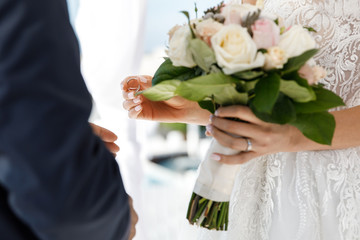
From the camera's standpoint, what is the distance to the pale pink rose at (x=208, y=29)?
0.92 meters

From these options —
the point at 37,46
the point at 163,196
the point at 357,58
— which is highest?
the point at 37,46

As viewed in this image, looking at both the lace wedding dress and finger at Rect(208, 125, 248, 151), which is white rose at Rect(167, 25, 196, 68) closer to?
finger at Rect(208, 125, 248, 151)

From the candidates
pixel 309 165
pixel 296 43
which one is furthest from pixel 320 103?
pixel 309 165

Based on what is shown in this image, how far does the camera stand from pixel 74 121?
2.02ft

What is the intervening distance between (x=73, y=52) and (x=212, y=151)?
0.57m

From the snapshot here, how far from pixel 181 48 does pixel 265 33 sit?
193mm

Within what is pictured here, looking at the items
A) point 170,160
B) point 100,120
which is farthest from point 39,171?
point 170,160

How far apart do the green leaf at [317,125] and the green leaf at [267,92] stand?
0.14 m

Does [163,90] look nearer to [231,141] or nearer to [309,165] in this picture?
[231,141]

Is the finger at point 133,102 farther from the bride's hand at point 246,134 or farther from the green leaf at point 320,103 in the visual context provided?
the green leaf at point 320,103

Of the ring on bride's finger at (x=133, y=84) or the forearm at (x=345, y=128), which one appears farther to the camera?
the ring on bride's finger at (x=133, y=84)

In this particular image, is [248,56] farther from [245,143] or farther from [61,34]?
[61,34]

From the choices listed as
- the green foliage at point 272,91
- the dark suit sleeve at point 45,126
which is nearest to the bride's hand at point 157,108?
the green foliage at point 272,91

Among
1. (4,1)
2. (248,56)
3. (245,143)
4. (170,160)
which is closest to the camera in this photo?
(4,1)
